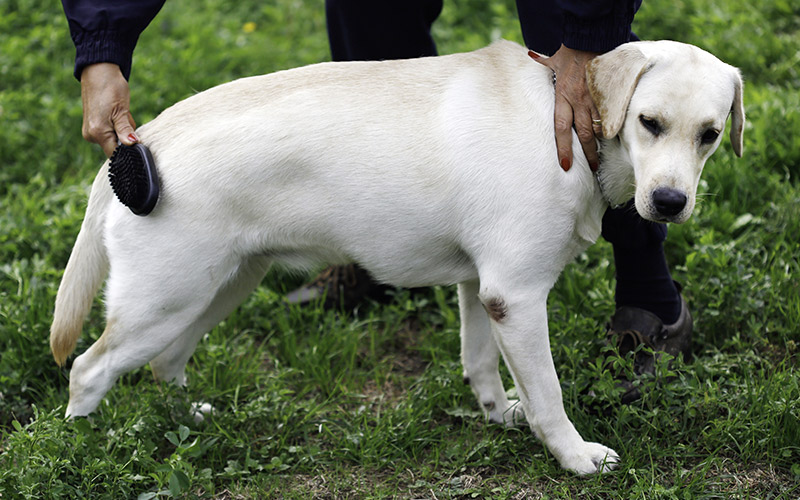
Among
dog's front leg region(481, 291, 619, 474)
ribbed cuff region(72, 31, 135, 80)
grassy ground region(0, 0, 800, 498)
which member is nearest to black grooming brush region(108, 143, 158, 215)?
ribbed cuff region(72, 31, 135, 80)

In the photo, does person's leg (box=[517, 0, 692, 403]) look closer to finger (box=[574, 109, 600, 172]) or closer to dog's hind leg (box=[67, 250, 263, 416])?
finger (box=[574, 109, 600, 172])

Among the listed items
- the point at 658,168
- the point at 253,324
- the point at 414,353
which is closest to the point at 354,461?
the point at 414,353

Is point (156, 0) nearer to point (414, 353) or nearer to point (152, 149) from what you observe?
point (152, 149)

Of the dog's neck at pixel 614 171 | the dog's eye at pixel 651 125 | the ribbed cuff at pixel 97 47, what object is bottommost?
the dog's neck at pixel 614 171

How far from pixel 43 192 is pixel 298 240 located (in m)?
2.32

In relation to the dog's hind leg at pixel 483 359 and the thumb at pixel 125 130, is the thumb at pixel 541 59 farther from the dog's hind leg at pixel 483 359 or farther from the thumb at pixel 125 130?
the thumb at pixel 125 130

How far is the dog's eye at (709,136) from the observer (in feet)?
7.70

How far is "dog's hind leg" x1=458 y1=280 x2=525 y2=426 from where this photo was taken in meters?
3.01

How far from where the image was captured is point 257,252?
8.66ft

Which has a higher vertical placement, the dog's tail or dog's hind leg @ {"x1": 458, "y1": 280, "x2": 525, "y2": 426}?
the dog's tail

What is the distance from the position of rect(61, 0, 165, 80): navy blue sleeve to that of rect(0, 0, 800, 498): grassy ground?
43.8 inches

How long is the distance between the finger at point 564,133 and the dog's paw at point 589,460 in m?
0.89

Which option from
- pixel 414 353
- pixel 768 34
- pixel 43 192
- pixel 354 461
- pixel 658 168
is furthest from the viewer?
pixel 768 34

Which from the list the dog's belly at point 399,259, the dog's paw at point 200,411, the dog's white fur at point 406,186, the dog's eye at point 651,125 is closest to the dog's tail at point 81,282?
the dog's white fur at point 406,186
